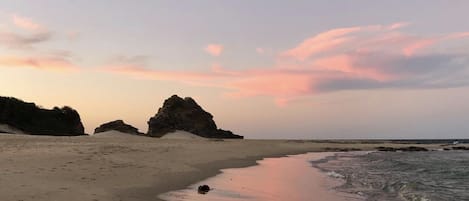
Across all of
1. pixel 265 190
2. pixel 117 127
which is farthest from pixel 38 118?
pixel 265 190

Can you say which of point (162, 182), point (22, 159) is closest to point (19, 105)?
point (22, 159)

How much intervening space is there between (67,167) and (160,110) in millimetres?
83340

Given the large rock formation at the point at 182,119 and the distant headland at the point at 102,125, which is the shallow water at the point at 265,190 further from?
the large rock formation at the point at 182,119

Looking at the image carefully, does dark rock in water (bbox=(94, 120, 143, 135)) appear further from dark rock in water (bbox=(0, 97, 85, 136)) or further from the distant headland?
dark rock in water (bbox=(0, 97, 85, 136))

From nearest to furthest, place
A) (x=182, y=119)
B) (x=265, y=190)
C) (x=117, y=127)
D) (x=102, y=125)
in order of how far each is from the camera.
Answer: (x=265, y=190), (x=117, y=127), (x=102, y=125), (x=182, y=119)

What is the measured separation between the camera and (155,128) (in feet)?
318

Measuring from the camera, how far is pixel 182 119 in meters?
A: 99.6

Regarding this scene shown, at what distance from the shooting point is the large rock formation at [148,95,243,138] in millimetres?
97875

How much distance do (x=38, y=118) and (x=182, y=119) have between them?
3450 cm

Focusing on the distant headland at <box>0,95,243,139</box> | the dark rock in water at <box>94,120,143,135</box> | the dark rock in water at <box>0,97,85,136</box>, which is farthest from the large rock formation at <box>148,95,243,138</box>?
the dark rock in water at <box>0,97,85,136</box>

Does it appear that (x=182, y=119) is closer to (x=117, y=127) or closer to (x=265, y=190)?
(x=117, y=127)

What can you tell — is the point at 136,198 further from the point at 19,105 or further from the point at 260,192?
the point at 19,105

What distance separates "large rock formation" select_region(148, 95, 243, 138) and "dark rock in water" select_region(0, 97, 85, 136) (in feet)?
68.3

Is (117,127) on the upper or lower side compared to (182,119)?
lower
